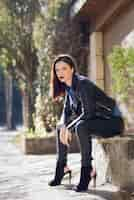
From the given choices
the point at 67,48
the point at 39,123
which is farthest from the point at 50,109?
the point at 67,48

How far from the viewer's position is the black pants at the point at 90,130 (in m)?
4.85

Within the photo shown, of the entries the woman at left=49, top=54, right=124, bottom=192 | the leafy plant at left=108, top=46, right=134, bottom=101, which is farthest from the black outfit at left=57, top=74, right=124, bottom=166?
the leafy plant at left=108, top=46, right=134, bottom=101

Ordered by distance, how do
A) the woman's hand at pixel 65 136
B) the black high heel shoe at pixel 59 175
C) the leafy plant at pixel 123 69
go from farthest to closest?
the leafy plant at pixel 123 69
the black high heel shoe at pixel 59 175
the woman's hand at pixel 65 136

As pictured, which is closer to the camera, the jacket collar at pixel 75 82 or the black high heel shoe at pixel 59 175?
the jacket collar at pixel 75 82

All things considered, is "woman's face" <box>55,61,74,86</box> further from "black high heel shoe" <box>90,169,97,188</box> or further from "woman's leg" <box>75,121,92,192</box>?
"black high heel shoe" <box>90,169,97,188</box>

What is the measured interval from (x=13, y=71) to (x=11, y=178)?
635 cm

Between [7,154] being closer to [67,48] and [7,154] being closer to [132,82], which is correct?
[67,48]

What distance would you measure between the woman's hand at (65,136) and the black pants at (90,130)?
74mm

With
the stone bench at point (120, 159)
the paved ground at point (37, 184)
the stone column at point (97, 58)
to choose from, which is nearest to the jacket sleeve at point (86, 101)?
the stone bench at point (120, 159)

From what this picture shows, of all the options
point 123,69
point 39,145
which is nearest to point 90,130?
point 123,69

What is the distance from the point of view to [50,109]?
10125 millimetres

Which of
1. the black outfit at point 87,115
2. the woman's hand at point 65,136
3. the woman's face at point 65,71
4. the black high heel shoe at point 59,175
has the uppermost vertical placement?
the woman's face at point 65,71

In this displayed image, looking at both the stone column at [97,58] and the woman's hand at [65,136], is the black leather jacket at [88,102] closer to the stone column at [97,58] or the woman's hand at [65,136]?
the woman's hand at [65,136]

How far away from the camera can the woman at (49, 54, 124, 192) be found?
4.88 metres
